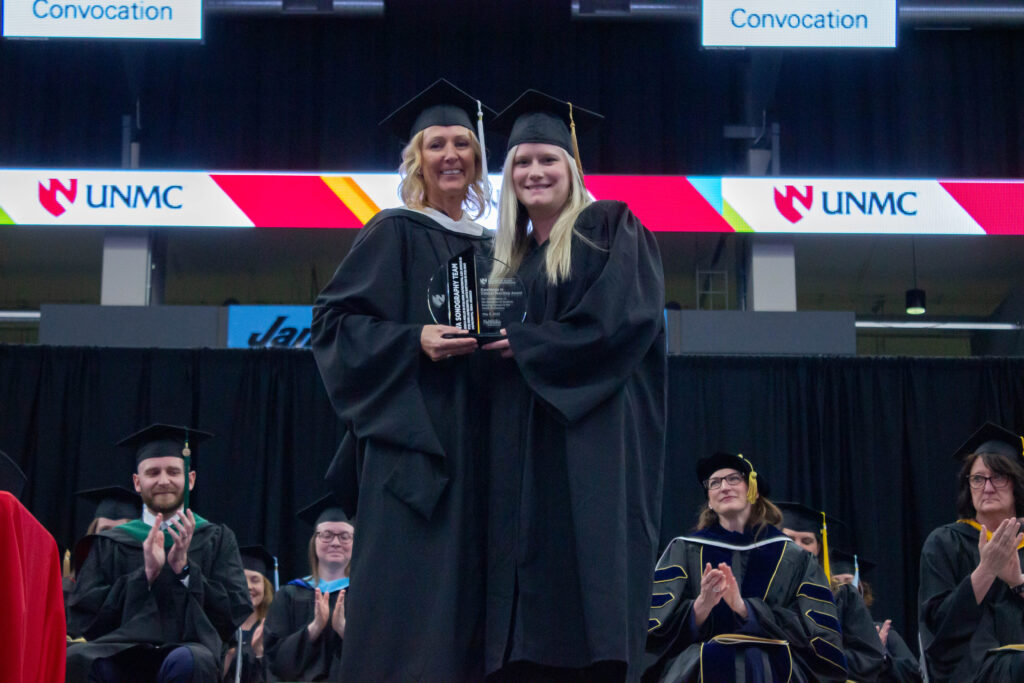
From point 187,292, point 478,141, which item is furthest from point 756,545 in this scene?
point 187,292

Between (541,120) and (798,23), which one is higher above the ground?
(798,23)

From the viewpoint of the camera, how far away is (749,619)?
4.98m

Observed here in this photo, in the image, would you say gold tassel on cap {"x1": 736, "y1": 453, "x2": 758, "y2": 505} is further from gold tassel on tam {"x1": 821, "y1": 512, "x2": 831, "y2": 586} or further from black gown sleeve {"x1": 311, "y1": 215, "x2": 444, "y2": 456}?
black gown sleeve {"x1": 311, "y1": 215, "x2": 444, "y2": 456}

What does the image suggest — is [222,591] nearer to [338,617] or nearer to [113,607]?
[113,607]

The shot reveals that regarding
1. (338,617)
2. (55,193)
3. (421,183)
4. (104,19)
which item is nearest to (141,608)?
(338,617)

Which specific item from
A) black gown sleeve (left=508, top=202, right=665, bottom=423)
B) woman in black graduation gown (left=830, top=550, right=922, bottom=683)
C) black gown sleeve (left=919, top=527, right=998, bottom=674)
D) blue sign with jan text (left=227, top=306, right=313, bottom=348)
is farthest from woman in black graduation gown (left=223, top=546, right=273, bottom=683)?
black gown sleeve (left=508, top=202, right=665, bottom=423)

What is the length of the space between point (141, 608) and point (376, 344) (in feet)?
10.3

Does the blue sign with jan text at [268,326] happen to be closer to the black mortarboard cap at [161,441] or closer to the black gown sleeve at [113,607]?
the black mortarboard cap at [161,441]

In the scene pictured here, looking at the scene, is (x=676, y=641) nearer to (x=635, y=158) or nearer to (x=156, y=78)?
(x=635, y=158)

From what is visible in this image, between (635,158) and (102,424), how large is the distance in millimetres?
4839

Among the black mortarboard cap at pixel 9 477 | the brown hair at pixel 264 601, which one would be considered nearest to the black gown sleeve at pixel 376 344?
the black mortarboard cap at pixel 9 477

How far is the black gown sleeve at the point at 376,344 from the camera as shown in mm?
2424

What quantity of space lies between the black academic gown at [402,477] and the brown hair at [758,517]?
10.6 feet

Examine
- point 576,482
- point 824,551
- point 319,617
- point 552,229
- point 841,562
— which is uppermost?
point 552,229
